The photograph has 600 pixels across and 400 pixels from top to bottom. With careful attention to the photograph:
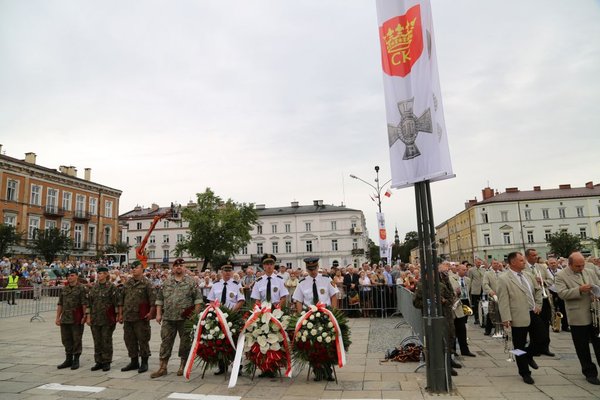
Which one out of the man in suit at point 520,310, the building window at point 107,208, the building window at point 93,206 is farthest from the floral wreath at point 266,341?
the building window at point 107,208

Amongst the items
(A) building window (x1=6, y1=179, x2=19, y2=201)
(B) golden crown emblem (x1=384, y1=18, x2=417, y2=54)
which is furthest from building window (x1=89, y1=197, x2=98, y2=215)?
(B) golden crown emblem (x1=384, y1=18, x2=417, y2=54)

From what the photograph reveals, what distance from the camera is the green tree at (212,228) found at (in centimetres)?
5756

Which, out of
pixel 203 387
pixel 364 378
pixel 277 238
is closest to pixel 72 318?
pixel 203 387

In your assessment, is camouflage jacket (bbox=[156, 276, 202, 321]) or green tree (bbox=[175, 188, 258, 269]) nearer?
camouflage jacket (bbox=[156, 276, 202, 321])

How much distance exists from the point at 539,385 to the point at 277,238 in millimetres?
70671

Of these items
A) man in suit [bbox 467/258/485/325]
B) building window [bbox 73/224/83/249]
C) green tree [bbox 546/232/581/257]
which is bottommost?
man in suit [bbox 467/258/485/325]

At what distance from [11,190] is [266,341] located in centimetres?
4918

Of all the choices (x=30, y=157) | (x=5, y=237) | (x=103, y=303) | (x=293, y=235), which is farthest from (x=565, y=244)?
(x=30, y=157)

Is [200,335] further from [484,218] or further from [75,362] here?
[484,218]

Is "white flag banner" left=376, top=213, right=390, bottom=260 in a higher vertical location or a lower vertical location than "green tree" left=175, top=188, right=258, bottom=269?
lower

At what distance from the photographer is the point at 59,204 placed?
50.8 m

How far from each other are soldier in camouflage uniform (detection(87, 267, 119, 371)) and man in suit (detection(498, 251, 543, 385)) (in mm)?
7189

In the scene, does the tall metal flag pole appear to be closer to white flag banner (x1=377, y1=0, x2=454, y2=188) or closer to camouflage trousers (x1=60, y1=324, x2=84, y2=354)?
white flag banner (x1=377, y1=0, x2=454, y2=188)

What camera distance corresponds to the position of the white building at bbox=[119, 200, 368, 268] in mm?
72688
